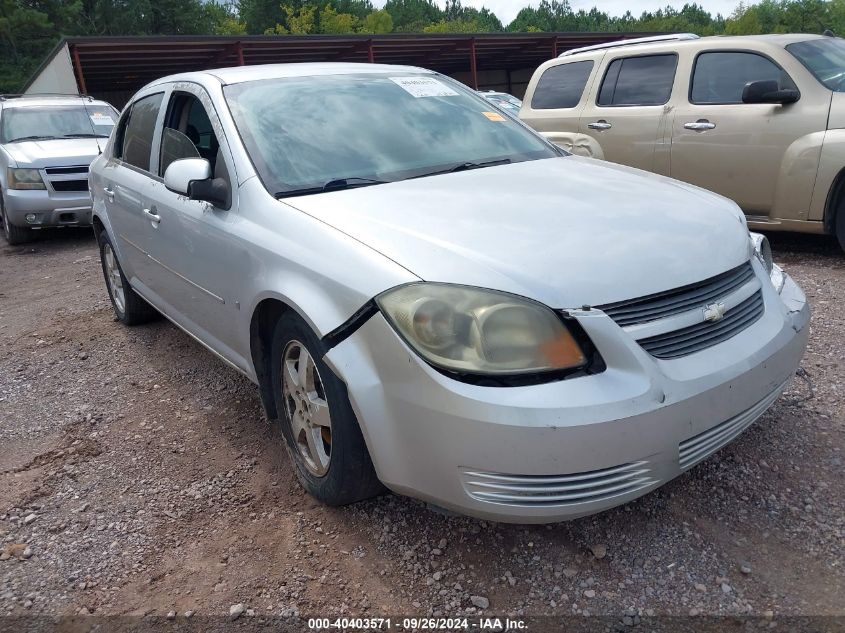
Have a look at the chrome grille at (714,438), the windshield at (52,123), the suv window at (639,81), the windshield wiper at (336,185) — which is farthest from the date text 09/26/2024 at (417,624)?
the windshield at (52,123)

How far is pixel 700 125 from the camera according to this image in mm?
5918

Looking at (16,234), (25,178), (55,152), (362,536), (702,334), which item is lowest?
(16,234)

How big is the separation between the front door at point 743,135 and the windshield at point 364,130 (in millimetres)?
2681

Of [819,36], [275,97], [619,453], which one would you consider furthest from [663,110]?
[619,453]

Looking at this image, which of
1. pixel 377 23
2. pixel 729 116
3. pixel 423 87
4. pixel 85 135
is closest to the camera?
pixel 423 87

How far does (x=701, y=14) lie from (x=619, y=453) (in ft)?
315

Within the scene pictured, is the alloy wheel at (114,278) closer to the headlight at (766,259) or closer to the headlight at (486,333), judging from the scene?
the headlight at (486,333)

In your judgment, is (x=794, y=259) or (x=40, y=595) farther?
(x=794, y=259)

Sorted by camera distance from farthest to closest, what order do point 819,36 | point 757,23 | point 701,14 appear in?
1. point 701,14
2. point 757,23
3. point 819,36

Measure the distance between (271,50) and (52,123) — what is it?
1109 cm

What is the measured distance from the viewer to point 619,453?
2.04m

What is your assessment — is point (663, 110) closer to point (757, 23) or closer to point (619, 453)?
point (619, 453)

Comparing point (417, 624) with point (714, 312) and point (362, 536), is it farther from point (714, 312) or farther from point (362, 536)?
point (714, 312)

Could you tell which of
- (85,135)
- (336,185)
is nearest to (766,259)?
(336,185)
